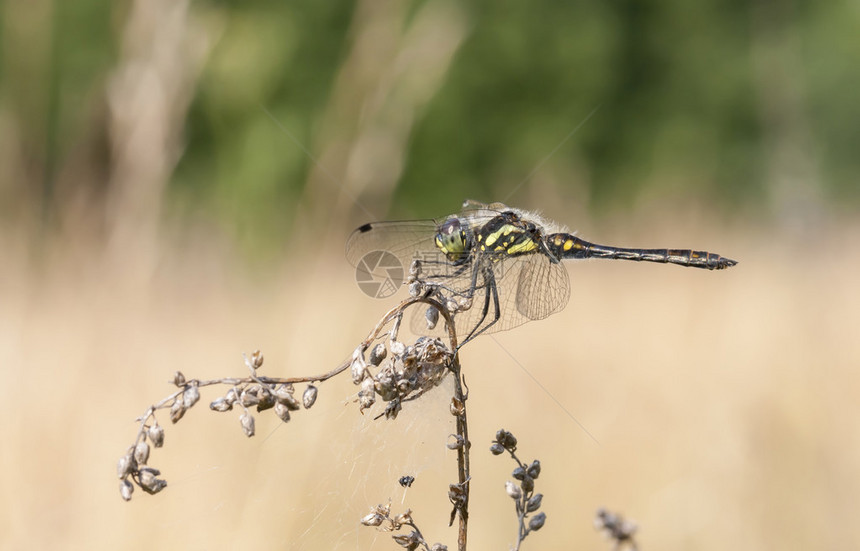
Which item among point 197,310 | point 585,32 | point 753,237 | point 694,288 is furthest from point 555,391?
point 585,32

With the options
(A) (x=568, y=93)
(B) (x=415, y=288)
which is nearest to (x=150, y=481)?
(B) (x=415, y=288)

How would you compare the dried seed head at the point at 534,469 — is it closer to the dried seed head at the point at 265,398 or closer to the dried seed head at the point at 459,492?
the dried seed head at the point at 459,492

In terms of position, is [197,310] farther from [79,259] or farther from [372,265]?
[372,265]

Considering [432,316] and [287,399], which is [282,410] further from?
[432,316]

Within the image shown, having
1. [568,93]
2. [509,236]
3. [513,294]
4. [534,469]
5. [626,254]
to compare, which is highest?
[568,93]

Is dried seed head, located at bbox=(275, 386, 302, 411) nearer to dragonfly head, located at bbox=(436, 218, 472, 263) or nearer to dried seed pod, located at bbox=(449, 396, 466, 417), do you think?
dried seed pod, located at bbox=(449, 396, 466, 417)

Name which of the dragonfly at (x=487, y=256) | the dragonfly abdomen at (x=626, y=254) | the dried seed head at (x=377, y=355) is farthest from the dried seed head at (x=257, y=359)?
the dragonfly abdomen at (x=626, y=254)
